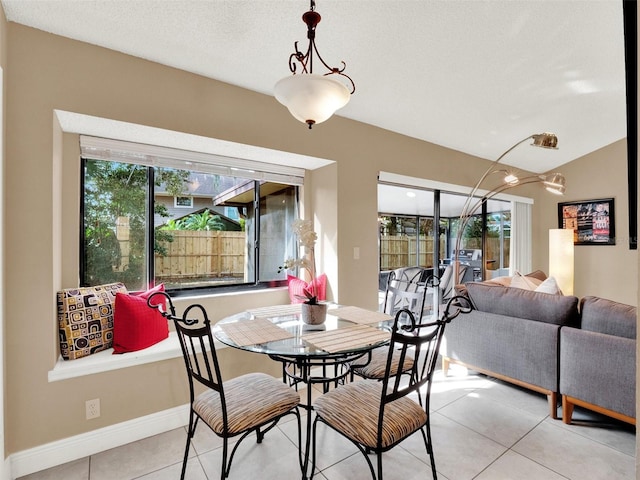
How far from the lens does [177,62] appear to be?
2.20 meters

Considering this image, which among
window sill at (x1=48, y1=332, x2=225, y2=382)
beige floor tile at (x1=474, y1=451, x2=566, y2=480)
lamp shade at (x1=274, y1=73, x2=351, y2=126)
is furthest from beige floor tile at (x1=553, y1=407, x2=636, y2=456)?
window sill at (x1=48, y1=332, x2=225, y2=382)

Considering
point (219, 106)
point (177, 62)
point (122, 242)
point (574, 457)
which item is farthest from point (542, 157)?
point (122, 242)

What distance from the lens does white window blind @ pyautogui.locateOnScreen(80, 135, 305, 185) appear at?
92.3 inches

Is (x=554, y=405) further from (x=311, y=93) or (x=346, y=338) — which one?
(x=311, y=93)

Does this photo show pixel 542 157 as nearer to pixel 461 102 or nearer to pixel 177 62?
pixel 461 102

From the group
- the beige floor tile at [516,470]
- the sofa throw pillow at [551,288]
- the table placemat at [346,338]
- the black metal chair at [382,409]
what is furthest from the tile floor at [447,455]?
the sofa throw pillow at [551,288]

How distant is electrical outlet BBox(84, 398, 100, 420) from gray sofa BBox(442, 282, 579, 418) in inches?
107

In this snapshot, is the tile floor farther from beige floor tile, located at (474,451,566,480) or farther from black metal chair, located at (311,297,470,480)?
black metal chair, located at (311,297,470,480)

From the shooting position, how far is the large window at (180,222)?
7.93 feet

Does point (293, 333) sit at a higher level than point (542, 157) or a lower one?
lower

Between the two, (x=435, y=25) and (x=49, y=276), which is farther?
(x=435, y=25)

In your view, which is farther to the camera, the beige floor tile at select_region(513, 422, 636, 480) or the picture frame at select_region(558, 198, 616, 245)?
the picture frame at select_region(558, 198, 616, 245)

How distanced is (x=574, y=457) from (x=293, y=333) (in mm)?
1802

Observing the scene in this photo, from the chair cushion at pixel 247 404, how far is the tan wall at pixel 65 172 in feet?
2.46
